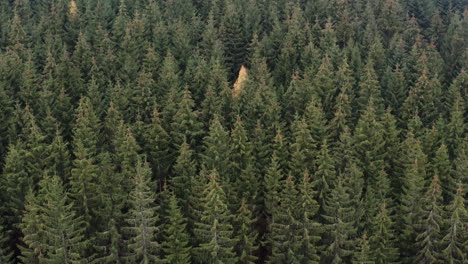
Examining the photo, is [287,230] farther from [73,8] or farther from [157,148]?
[73,8]

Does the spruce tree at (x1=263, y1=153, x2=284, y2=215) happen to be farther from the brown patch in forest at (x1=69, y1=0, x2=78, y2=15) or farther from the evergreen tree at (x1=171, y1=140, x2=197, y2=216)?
the brown patch in forest at (x1=69, y1=0, x2=78, y2=15)

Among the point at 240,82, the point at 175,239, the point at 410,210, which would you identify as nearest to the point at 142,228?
the point at 175,239

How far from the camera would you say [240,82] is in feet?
206

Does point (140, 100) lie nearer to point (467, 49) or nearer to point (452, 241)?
point (452, 241)

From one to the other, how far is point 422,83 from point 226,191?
31.6 m

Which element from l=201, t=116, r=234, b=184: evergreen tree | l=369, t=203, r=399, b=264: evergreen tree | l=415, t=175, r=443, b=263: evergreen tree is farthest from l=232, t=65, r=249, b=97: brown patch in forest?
l=415, t=175, r=443, b=263: evergreen tree

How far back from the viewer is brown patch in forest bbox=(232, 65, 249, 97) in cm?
6017

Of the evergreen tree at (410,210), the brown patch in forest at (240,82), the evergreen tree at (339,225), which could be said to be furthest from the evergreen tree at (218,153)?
the evergreen tree at (410,210)

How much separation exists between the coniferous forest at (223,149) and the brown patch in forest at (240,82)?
60 cm

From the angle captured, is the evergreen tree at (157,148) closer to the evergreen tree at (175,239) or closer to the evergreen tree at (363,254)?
the evergreen tree at (175,239)

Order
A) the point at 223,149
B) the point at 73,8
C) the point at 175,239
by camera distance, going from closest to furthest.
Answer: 1. the point at 175,239
2. the point at 223,149
3. the point at 73,8

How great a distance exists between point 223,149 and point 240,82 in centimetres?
1729

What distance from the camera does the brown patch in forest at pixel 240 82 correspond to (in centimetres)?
6017

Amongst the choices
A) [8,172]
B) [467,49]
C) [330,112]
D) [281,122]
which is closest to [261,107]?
[281,122]
